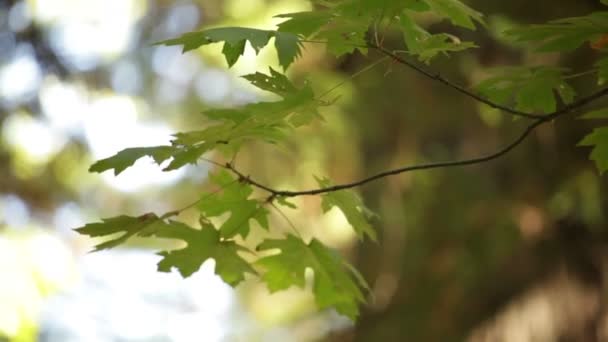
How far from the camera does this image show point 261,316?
459 cm

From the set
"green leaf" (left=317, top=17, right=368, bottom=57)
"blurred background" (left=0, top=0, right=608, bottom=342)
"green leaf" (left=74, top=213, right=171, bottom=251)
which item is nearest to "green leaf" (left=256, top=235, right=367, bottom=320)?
"green leaf" (left=74, top=213, right=171, bottom=251)

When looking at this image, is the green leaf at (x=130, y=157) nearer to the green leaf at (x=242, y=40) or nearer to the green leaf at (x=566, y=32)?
the green leaf at (x=242, y=40)

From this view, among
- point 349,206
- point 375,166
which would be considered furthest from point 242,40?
point 375,166

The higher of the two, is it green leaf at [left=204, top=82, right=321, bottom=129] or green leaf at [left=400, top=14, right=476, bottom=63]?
green leaf at [left=400, top=14, right=476, bottom=63]

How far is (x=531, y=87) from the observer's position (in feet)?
3.50

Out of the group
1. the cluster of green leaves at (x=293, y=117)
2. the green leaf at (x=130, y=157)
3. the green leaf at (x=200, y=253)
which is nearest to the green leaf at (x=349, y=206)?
the cluster of green leaves at (x=293, y=117)

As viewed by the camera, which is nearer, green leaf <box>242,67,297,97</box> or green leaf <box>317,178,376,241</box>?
green leaf <box>242,67,297,97</box>

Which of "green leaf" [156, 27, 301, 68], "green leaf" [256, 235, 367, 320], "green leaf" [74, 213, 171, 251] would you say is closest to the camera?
"green leaf" [156, 27, 301, 68]

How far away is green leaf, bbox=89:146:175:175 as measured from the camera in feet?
3.09

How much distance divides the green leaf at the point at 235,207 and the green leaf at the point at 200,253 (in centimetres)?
2

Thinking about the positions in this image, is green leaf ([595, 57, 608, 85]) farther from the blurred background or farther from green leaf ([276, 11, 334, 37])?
the blurred background

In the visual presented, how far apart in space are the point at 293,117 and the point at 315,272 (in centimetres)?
28

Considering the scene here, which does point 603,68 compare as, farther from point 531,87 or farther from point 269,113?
point 269,113

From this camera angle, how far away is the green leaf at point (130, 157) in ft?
3.09
